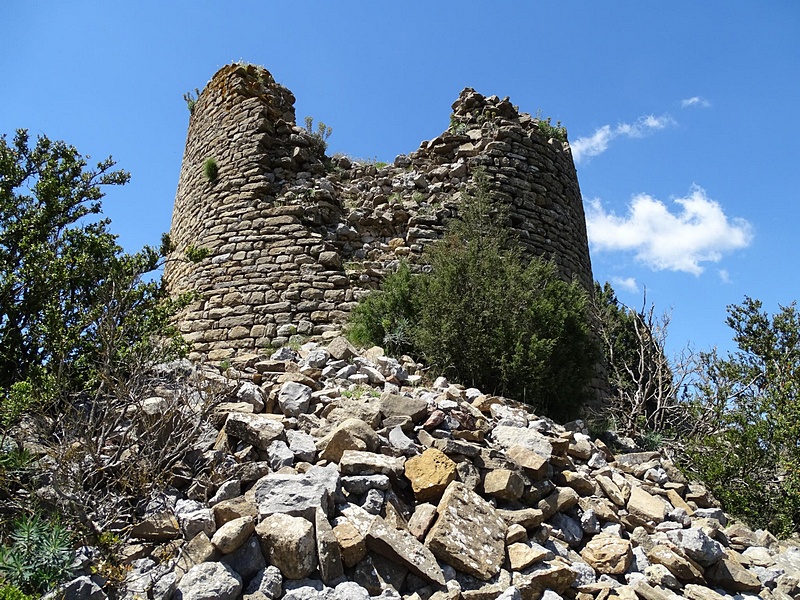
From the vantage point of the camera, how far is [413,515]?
Result: 3.50m

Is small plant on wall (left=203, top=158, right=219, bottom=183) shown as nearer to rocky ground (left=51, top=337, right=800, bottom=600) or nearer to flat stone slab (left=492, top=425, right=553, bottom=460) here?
rocky ground (left=51, top=337, right=800, bottom=600)

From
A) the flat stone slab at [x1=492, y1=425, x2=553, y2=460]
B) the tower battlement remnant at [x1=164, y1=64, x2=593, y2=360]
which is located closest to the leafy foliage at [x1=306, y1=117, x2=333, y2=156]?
the tower battlement remnant at [x1=164, y1=64, x2=593, y2=360]

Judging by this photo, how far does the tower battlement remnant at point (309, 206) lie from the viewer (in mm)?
7914

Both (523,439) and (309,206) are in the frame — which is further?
(309,206)

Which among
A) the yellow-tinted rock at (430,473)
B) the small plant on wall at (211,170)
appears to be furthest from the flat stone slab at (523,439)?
the small plant on wall at (211,170)

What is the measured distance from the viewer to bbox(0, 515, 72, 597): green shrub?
9.17ft

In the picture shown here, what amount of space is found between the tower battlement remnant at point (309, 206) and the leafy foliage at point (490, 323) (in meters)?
0.84

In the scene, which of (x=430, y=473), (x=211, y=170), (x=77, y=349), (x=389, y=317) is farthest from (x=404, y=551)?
(x=211, y=170)

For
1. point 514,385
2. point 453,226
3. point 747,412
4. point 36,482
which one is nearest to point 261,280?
point 453,226

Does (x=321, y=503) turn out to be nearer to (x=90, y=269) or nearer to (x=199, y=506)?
(x=199, y=506)

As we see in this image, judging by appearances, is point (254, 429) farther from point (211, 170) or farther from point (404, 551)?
point (211, 170)

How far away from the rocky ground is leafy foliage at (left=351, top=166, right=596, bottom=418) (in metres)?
1.12

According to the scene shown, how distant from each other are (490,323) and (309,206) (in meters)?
3.40

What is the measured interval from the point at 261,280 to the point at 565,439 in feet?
15.8
